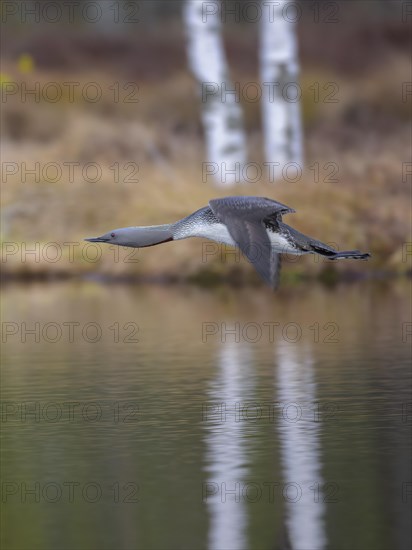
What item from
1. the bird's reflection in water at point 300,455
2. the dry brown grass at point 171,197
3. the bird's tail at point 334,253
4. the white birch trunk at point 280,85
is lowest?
the bird's reflection in water at point 300,455

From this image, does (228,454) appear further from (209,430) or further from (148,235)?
(148,235)

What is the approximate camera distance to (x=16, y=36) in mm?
47656

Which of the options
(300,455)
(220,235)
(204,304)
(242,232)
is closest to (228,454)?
(300,455)

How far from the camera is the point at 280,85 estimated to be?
81.5 ft

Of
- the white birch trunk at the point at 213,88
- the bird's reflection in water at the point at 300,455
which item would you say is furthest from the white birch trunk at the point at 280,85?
the bird's reflection in water at the point at 300,455

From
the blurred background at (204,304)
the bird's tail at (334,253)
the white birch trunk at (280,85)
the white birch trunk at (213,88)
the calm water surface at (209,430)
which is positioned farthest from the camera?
the white birch trunk at (213,88)

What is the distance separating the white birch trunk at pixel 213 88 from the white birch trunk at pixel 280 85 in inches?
24.7

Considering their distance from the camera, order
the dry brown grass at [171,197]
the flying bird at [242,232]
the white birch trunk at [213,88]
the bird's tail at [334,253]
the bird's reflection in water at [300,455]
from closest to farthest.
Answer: the bird's reflection in water at [300,455]
the flying bird at [242,232]
the bird's tail at [334,253]
the dry brown grass at [171,197]
the white birch trunk at [213,88]

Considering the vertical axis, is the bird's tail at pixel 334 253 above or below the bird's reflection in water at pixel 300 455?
above

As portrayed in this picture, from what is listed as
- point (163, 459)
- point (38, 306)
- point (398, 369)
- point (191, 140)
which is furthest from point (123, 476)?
point (191, 140)

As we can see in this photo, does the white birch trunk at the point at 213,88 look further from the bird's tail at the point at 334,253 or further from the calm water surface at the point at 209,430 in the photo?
the bird's tail at the point at 334,253

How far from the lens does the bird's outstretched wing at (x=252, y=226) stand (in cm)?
866

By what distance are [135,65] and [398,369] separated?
31.5 metres

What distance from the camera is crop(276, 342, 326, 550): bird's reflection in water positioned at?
284 inches
